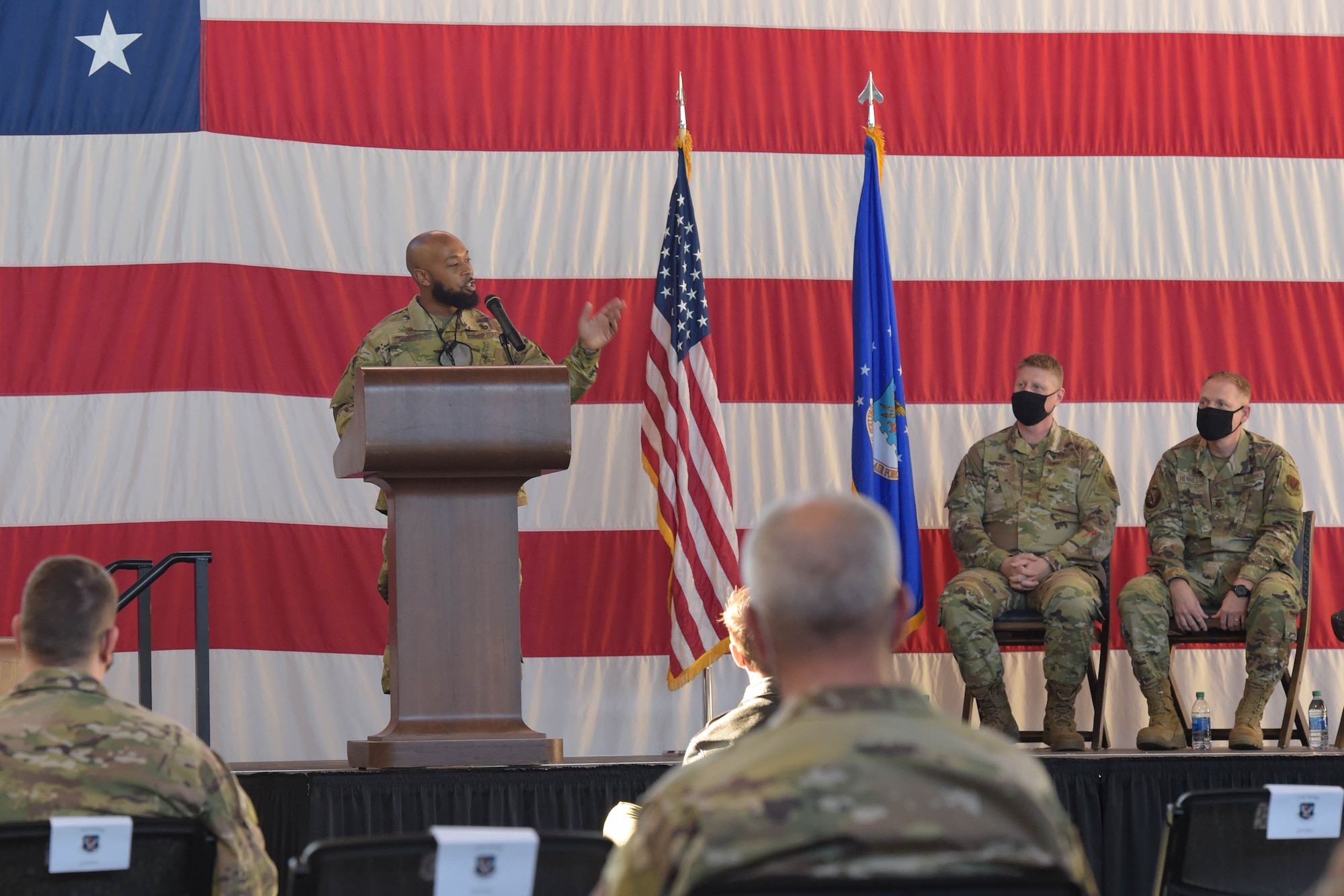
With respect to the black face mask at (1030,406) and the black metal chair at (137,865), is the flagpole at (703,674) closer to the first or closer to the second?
the black face mask at (1030,406)

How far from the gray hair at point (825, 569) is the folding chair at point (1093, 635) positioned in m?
3.77

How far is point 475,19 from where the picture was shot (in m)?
5.84

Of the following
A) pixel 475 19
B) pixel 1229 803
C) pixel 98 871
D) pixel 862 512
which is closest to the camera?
pixel 862 512

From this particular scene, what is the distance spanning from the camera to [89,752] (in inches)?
84.4

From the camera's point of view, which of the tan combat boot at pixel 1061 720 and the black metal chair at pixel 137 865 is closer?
the black metal chair at pixel 137 865

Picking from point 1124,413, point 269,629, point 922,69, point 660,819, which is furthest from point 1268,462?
point 660,819

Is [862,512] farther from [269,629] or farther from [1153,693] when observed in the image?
[269,629]

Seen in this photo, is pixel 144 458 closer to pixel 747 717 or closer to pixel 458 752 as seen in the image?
pixel 458 752

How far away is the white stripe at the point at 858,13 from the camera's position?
19.0 ft

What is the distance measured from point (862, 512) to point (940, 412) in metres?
4.50

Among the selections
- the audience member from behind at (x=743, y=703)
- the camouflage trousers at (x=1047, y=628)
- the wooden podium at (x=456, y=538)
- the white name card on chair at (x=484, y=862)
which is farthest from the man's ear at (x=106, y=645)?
the camouflage trousers at (x=1047, y=628)

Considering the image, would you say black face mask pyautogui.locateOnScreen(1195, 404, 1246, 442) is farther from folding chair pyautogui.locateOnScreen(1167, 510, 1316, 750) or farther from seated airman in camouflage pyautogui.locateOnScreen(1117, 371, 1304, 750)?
folding chair pyautogui.locateOnScreen(1167, 510, 1316, 750)

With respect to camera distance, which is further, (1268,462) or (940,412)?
(940,412)

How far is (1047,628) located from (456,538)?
204 cm
